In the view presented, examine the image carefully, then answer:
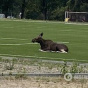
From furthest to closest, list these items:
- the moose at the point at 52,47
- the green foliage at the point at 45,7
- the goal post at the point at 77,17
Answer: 1. the green foliage at the point at 45,7
2. the goal post at the point at 77,17
3. the moose at the point at 52,47

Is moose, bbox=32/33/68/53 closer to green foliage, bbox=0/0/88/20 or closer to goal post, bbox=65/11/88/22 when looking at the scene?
goal post, bbox=65/11/88/22

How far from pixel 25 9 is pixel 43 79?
326 feet

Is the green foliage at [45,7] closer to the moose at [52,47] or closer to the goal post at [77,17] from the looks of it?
the goal post at [77,17]

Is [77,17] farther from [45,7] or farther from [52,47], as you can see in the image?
[52,47]

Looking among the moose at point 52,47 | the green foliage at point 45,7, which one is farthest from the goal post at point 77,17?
the moose at point 52,47

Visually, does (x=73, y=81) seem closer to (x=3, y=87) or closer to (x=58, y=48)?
(x=3, y=87)

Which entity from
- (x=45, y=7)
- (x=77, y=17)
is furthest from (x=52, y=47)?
(x=45, y=7)

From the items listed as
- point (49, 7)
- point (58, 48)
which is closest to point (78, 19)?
point (49, 7)

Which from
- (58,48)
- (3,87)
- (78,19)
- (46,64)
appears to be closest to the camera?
(3,87)

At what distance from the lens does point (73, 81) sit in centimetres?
1001

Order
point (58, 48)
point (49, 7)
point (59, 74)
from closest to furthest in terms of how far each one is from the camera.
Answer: point (59, 74), point (58, 48), point (49, 7)

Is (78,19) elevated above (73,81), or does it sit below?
below

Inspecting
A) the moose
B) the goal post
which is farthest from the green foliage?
the moose

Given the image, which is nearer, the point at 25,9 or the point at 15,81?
the point at 15,81
